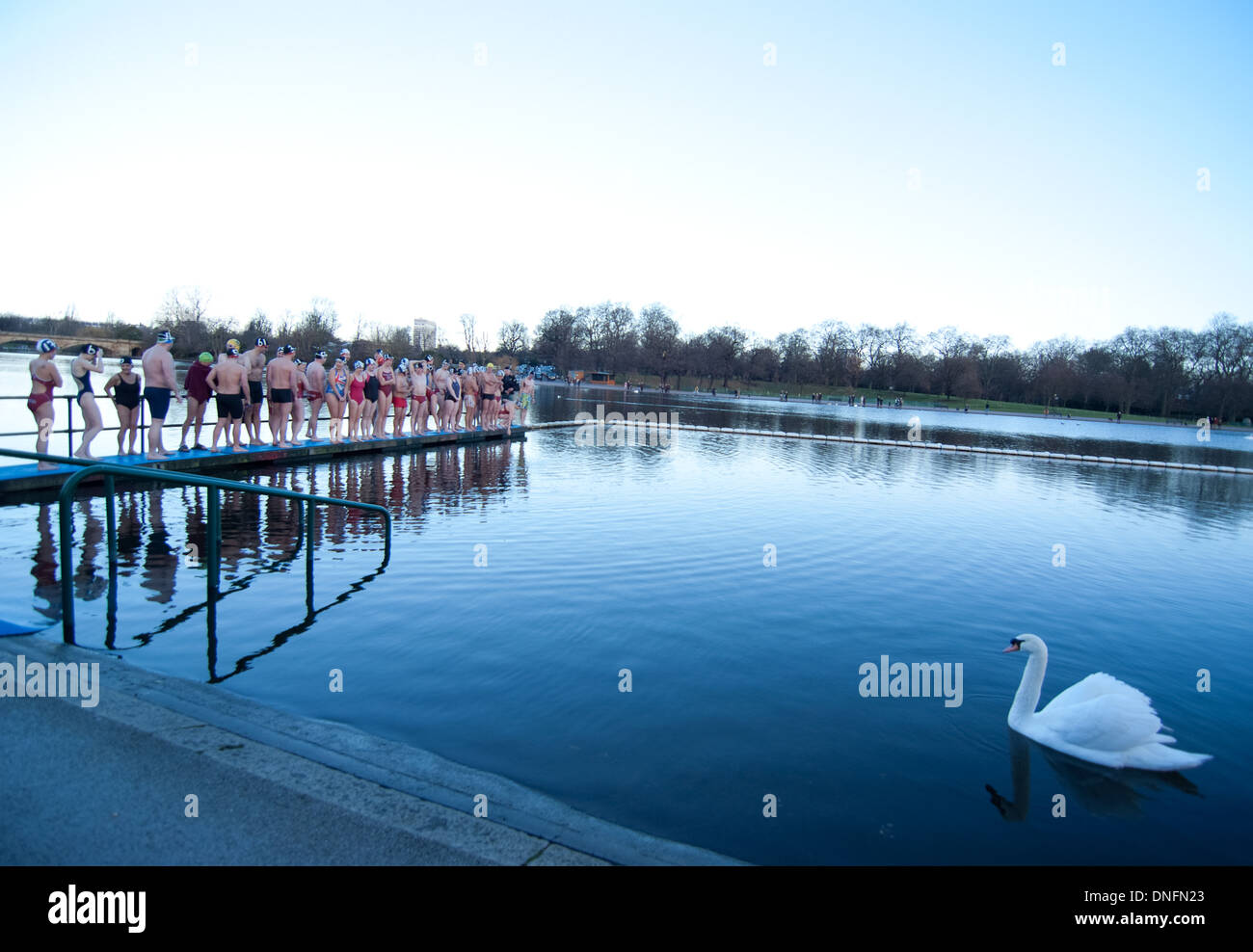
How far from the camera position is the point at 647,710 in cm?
569

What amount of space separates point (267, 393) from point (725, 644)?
1323cm

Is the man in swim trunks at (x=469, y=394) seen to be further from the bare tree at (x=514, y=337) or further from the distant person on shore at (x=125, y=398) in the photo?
the bare tree at (x=514, y=337)

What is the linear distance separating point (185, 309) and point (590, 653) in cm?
11060

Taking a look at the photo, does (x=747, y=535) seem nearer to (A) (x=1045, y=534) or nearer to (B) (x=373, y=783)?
(A) (x=1045, y=534)

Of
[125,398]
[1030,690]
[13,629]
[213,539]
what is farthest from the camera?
[125,398]

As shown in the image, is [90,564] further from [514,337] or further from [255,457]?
[514,337]

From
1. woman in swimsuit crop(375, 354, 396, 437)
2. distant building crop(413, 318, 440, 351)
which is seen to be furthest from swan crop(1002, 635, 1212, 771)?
distant building crop(413, 318, 440, 351)

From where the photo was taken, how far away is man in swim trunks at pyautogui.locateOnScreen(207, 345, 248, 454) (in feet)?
48.7

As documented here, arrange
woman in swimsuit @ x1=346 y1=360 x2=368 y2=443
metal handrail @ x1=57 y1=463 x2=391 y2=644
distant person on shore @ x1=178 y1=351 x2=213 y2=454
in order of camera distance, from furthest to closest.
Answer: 1. woman in swimsuit @ x1=346 y1=360 x2=368 y2=443
2. distant person on shore @ x1=178 y1=351 x2=213 y2=454
3. metal handrail @ x1=57 y1=463 x2=391 y2=644

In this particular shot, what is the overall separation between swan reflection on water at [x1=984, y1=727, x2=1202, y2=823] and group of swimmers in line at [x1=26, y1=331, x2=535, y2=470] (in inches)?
452

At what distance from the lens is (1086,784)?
5156 millimetres

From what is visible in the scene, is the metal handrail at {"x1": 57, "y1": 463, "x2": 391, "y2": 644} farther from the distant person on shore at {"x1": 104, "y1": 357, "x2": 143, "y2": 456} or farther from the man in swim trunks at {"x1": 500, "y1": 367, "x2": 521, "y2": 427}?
the man in swim trunks at {"x1": 500, "y1": 367, "x2": 521, "y2": 427}

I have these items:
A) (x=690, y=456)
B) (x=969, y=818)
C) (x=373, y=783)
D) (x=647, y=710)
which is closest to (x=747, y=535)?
(x=647, y=710)

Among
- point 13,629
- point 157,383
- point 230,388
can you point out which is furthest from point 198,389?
point 13,629
